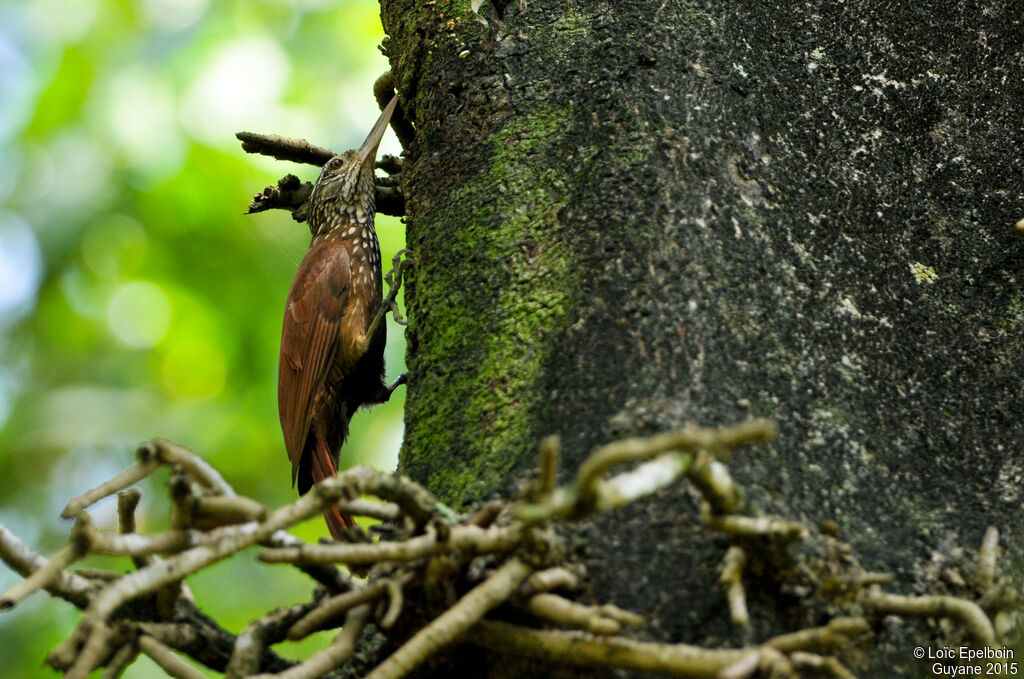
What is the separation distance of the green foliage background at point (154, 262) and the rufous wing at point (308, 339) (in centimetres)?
126

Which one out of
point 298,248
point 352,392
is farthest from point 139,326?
point 352,392

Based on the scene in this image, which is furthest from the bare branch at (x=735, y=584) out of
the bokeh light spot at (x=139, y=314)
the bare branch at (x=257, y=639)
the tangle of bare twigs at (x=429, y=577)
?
the bokeh light spot at (x=139, y=314)

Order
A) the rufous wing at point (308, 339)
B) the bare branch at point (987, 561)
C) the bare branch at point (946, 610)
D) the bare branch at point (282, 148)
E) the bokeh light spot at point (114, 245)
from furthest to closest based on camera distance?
the bokeh light spot at point (114, 245)
the rufous wing at point (308, 339)
the bare branch at point (282, 148)
the bare branch at point (987, 561)
the bare branch at point (946, 610)

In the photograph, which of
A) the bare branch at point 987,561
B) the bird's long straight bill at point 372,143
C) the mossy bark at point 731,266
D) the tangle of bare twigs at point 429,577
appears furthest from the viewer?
the bird's long straight bill at point 372,143

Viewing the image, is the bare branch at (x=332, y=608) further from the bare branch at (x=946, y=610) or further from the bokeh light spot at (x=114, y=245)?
the bokeh light spot at (x=114, y=245)

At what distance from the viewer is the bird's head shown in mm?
4141

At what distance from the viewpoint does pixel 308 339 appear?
3736mm

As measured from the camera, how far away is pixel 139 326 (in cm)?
562

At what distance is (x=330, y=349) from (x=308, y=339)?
0.09 metres

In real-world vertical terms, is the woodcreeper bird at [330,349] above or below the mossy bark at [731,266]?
above

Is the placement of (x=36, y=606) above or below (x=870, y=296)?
above

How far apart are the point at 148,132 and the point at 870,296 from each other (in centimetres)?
420

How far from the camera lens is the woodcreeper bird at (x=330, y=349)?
3.63 m

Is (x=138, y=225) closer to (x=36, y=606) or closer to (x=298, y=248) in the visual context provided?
(x=298, y=248)
